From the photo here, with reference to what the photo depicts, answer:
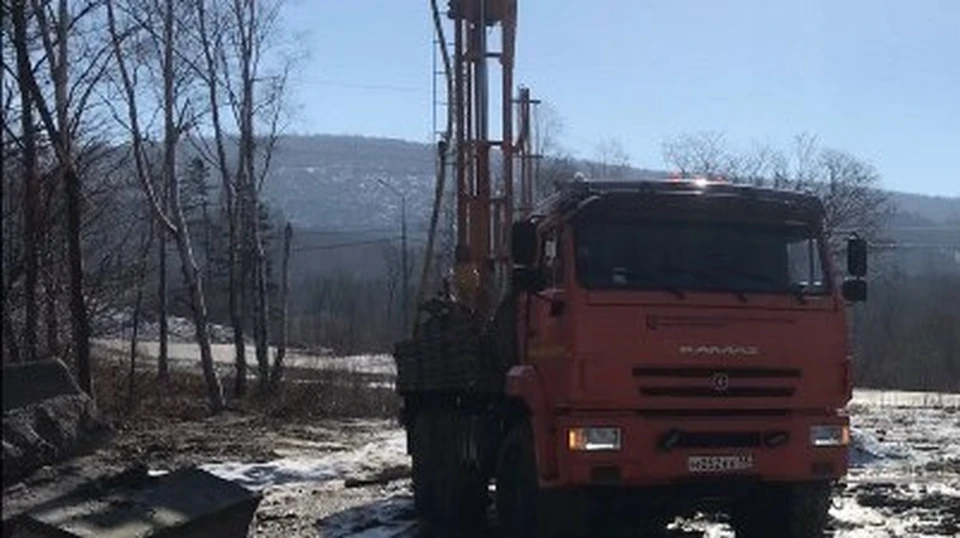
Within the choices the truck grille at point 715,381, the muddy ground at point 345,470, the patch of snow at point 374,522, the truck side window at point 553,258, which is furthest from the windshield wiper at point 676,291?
the patch of snow at point 374,522

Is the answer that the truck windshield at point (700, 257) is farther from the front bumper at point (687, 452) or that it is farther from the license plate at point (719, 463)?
the license plate at point (719, 463)

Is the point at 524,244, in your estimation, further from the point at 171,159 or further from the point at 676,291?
the point at 171,159

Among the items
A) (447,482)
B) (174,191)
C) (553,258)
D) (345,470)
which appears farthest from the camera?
(174,191)

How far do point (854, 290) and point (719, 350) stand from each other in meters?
1.63

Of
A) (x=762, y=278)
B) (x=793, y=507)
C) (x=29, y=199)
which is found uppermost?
(x=29, y=199)

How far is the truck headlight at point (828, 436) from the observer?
1154cm

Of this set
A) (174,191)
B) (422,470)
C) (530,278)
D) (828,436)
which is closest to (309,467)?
(422,470)

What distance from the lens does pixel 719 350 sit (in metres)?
11.3

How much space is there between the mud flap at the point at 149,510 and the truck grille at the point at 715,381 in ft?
10.8

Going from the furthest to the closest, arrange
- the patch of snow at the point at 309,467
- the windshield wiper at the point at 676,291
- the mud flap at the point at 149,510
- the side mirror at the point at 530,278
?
the patch of snow at the point at 309,467 < the side mirror at the point at 530,278 < the windshield wiper at the point at 676,291 < the mud flap at the point at 149,510

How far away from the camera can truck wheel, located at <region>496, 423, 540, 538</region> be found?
11.9 m

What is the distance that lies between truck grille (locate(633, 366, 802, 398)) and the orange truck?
11 mm

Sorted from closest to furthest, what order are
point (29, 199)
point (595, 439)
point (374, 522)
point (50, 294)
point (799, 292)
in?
point (595, 439), point (799, 292), point (374, 522), point (29, 199), point (50, 294)

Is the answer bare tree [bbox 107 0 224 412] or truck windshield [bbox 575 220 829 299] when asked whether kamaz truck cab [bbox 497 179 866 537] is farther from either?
bare tree [bbox 107 0 224 412]
